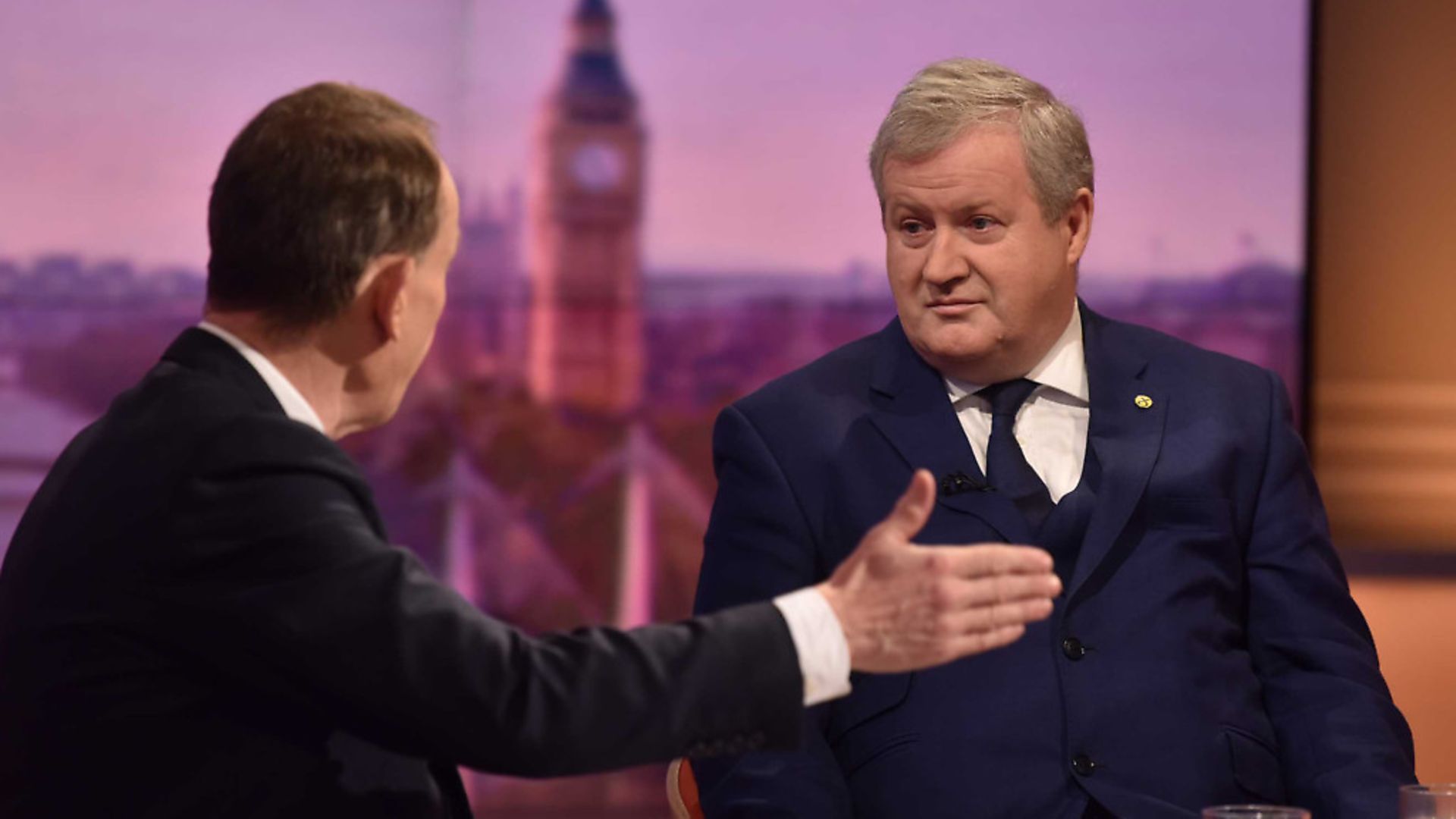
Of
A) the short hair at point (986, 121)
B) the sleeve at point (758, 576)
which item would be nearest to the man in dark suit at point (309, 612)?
the sleeve at point (758, 576)

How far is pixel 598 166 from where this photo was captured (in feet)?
13.4

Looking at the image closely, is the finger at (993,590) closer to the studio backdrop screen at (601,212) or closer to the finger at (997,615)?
the finger at (997,615)

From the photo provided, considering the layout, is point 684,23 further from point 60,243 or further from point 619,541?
point 60,243

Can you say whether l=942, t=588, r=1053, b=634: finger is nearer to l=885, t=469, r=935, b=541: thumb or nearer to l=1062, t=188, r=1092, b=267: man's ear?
l=885, t=469, r=935, b=541: thumb

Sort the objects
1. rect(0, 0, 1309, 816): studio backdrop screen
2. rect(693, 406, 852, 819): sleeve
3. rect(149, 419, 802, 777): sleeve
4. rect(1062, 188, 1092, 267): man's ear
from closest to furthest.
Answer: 1. rect(149, 419, 802, 777): sleeve
2. rect(693, 406, 852, 819): sleeve
3. rect(1062, 188, 1092, 267): man's ear
4. rect(0, 0, 1309, 816): studio backdrop screen

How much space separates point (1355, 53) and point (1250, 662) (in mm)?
2027

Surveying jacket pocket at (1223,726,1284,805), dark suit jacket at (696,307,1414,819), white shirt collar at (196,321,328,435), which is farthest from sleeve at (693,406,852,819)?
white shirt collar at (196,321,328,435)

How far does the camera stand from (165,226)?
4055 mm

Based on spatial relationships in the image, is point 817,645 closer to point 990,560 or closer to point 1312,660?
point 990,560

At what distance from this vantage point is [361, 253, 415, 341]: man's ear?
1790mm

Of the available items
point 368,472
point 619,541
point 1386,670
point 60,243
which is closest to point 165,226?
point 60,243

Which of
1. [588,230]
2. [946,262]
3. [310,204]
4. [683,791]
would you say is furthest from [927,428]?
[588,230]

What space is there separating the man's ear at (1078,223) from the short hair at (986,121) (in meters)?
0.03

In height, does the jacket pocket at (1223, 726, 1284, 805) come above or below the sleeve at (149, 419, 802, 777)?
below
